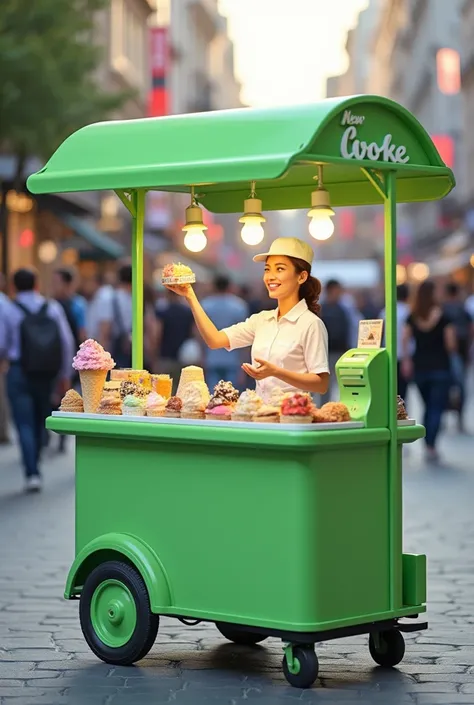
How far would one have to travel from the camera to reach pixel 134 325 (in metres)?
8.19

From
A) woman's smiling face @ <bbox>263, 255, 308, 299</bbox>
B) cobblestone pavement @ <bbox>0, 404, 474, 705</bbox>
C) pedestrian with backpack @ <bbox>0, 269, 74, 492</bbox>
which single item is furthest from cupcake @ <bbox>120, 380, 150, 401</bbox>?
pedestrian with backpack @ <bbox>0, 269, 74, 492</bbox>

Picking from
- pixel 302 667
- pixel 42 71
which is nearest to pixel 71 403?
pixel 302 667

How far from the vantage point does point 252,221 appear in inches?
305

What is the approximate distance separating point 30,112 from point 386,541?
1652 centimetres

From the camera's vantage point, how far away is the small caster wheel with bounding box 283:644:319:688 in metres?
6.60

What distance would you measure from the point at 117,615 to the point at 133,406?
0.89 m

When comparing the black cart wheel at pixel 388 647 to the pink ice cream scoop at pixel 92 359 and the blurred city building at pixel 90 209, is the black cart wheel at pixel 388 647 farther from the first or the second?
the blurred city building at pixel 90 209

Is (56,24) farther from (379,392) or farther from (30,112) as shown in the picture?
(379,392)

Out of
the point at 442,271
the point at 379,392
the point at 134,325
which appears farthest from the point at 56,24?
the point at 442,271

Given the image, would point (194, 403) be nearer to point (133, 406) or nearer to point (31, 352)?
point (133, 406)

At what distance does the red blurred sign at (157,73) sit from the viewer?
5822 centimetres

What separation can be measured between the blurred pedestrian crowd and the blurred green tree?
228cm

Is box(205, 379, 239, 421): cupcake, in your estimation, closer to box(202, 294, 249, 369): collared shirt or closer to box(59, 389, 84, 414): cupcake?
box(59, 389, 84, 414): cupcake

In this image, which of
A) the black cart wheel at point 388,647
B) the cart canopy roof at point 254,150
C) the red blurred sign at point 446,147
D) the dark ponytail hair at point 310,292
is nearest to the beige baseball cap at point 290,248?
the dark ponytail hair at point 310,292
